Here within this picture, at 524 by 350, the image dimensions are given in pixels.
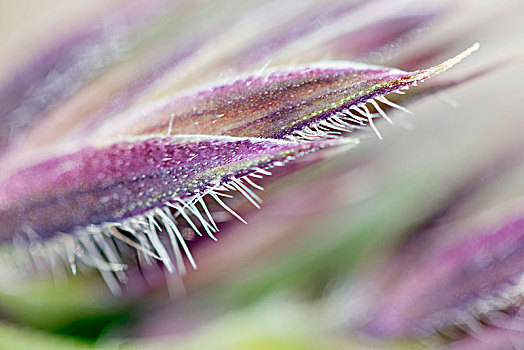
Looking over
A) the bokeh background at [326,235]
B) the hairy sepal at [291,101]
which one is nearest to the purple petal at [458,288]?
the bokeh background at [326,235]

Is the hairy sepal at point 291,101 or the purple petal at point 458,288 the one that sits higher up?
the hairy sepal at point 291,101

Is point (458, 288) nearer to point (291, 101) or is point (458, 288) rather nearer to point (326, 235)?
point (326, 235)

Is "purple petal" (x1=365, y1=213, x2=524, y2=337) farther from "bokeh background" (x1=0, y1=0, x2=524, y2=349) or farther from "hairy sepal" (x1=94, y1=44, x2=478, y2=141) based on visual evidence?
→ "hairy sepal" (x1=94, y1=44, x2=478, y2=141)

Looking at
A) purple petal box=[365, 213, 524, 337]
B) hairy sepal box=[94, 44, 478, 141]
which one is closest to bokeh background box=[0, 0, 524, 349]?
purple petal box=[365, 213, 524, 337]

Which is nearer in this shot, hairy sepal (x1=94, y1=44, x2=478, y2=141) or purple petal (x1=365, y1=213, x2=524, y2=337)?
hairy sepal (x1=94, y1=44, x2=478, y2=141)

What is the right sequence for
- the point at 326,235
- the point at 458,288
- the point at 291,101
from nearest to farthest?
the point at 291,101 → the point at 458,288 → the point at 326,235

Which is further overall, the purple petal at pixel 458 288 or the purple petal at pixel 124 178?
the purple petal at pixel 458 288

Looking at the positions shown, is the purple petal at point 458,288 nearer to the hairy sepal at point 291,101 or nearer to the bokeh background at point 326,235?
the bokeh background at point 326,235

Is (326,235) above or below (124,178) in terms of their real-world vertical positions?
below

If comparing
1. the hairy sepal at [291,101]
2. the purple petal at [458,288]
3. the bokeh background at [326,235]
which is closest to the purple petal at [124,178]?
the hairy sepal at [291,101]

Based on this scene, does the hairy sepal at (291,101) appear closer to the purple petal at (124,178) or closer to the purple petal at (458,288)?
the purple petal at (124,178)

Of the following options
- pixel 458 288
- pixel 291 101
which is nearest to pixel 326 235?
pixel 458 288

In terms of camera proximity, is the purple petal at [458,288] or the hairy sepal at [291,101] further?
the purple petal at [458,288]
